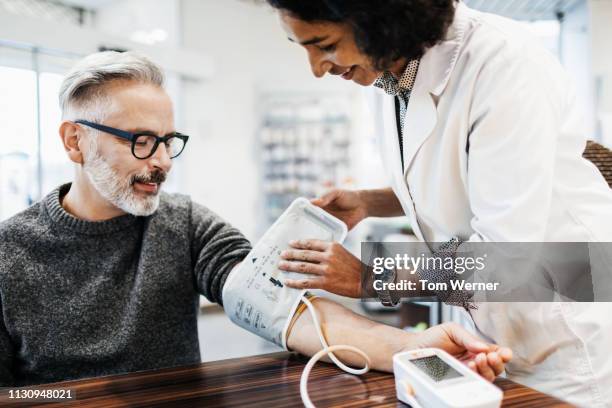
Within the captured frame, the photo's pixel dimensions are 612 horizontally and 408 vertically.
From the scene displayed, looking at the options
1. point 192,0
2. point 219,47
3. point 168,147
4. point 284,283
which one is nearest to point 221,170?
point 219,47

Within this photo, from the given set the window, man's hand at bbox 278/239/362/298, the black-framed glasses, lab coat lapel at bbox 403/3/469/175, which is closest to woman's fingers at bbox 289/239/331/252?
man's hand at bbox 278/239/362/298

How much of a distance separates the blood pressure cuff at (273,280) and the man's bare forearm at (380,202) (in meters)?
0.28

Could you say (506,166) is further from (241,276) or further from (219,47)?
(219,47)

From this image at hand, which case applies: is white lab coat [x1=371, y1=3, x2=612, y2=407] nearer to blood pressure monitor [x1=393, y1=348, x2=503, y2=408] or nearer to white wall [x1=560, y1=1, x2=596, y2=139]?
blood pressure monitor [x1=393, y1=348, x2=503, y2=408]

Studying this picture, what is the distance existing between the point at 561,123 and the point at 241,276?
0.67 m

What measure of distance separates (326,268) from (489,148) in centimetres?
37

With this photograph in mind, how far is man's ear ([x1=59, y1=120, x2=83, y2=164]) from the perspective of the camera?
127 centimetres

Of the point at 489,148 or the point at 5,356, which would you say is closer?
the point at 489,148

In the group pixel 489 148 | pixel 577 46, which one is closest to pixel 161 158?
pixel 489 148

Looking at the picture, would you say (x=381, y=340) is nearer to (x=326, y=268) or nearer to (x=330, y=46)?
(x=326, y=268)

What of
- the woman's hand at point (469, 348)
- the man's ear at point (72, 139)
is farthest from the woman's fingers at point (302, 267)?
the man's ear at point (72, 139)

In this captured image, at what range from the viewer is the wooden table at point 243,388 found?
740 mm

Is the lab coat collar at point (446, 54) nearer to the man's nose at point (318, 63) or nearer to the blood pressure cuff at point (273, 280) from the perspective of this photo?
the man's nose at point (318, 63)

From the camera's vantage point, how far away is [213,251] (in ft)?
4.09
